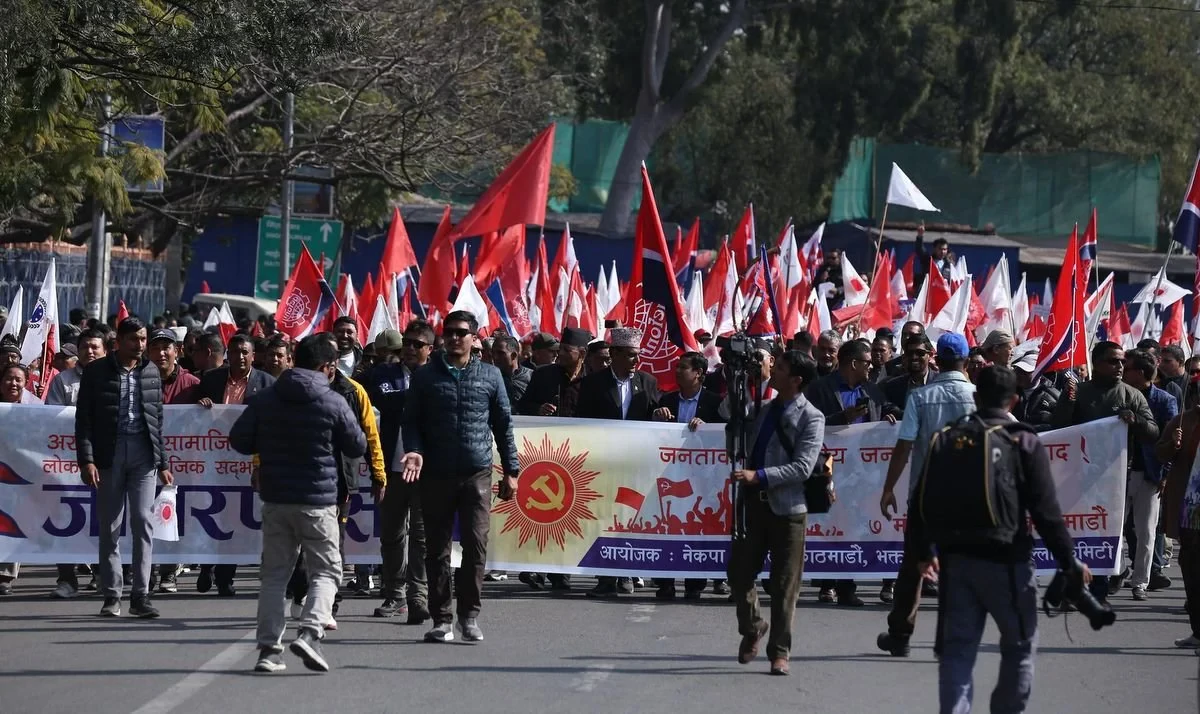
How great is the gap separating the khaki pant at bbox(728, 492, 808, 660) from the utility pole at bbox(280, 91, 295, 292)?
17297 mm

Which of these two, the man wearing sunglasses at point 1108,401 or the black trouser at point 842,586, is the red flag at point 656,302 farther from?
the man wearing sunglasses at point 1108,401

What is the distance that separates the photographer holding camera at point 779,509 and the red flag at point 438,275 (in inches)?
434

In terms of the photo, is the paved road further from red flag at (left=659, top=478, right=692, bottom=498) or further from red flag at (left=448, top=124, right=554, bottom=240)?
red flag at (left=448, top=124, right=554, bottom=240)

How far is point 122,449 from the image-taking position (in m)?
10.2

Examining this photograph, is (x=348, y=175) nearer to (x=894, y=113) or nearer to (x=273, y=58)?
(x=273, y=58)

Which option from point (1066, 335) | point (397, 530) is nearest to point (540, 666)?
point (397, 530)

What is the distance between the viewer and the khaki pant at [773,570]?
855 cm

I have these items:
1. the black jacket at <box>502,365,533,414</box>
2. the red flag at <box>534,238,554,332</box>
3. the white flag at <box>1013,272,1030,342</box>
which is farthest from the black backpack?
the white flag at <box>1013,272,1030,342</box>

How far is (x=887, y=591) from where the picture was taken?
38.5 feet

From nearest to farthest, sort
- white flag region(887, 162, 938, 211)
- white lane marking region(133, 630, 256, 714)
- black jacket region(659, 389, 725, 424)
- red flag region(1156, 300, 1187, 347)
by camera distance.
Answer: white lane marking region(133, 630, 256, 714)
black jacket region(659, 389, 725, 424)
white flag region(887, 162, 938, 211)
red flag region(1156, 300, 1187, 347)

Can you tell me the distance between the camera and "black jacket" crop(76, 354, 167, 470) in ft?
33.2

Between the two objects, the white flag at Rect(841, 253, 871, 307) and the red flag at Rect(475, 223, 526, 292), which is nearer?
the red flag at Rect(475, 223, 526, 292)

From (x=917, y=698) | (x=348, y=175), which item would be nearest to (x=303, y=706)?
(x=917, y=698)

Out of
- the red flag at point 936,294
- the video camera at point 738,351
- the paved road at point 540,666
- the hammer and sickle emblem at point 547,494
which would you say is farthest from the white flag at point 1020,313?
the video camera at point 738,351
